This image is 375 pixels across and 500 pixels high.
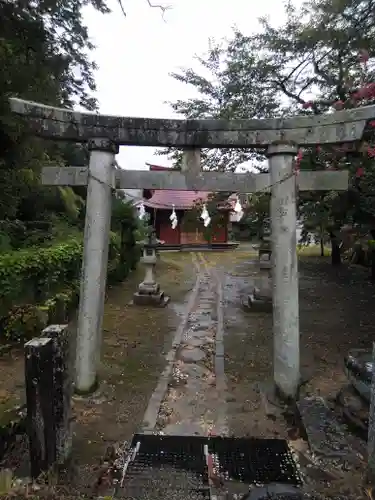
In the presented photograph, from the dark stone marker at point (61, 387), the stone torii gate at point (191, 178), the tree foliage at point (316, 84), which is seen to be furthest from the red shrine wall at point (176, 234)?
the dark stone marker at point (61, 387)

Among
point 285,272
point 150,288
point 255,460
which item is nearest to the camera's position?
point 255,460

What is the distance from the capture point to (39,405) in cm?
315

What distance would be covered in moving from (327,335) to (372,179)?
359 cm

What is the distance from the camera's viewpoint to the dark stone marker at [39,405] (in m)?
3.13

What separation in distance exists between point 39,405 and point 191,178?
3.36m

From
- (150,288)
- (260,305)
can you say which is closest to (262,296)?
(260,305)

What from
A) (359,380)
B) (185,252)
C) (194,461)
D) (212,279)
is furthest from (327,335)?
(185,252)

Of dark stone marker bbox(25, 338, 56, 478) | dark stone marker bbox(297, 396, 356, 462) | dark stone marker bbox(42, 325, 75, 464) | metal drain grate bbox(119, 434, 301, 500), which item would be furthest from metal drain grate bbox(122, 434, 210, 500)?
dark stone marker bbox(297, 396, 356, 462)

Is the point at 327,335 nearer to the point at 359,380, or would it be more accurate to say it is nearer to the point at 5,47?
the point at 359,380

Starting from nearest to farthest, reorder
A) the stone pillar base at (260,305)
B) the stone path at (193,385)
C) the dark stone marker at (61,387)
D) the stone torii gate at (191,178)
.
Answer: the dark stone marker at (61,387), the stone path at (193,385), the stone torii gate at (191,178), the stone pillar base at (260,305)

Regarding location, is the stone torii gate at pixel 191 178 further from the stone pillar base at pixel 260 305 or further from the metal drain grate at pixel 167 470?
the stone pillar base at pixel 260 305

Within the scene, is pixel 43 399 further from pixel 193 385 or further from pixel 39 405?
pixel 193 385

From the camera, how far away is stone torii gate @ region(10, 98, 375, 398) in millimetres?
4910

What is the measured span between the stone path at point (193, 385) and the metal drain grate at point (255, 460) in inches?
15.5
